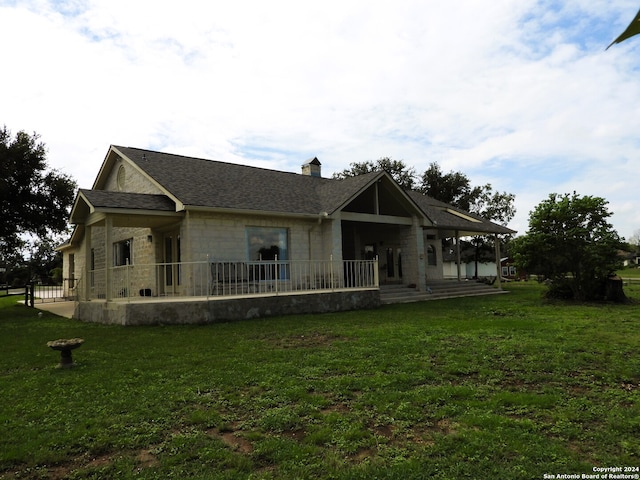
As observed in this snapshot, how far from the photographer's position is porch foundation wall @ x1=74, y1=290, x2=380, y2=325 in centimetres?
1075

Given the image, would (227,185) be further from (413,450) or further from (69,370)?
(413,450)

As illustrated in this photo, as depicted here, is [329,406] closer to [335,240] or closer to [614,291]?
[335,240]

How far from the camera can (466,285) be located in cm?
2014

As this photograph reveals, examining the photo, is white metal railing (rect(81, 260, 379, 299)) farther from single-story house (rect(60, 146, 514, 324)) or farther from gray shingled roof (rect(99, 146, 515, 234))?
gray shingled roof (rect(99, 146, 515, 234))

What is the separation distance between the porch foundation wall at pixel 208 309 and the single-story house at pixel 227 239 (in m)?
0.03

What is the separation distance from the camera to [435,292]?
1805 cm

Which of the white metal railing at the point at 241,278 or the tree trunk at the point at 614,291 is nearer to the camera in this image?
the white metal railing at the point at 241,278

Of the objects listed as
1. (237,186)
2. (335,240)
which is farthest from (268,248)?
(237,186)

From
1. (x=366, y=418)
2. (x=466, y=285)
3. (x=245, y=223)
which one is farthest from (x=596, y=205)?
(x=366, y=418)

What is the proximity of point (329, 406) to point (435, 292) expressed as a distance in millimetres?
14247

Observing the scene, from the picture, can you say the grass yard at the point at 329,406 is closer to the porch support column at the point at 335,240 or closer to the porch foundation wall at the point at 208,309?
the porch foundation wall at the point at 208,309

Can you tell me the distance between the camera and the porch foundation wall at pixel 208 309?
1075 cm

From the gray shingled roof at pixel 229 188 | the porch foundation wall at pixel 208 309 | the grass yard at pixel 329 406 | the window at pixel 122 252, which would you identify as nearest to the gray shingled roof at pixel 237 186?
the gray shingled roof at pixel 229 188

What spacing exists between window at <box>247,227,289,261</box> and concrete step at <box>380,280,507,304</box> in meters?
3.98
